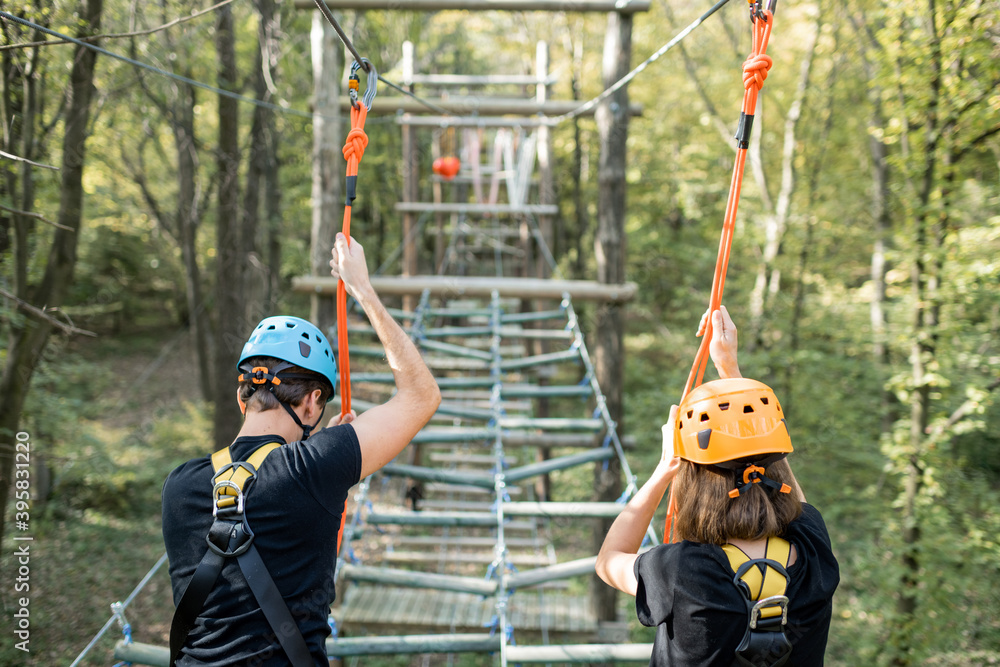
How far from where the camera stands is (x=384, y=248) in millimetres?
15836

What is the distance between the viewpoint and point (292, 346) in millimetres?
1489

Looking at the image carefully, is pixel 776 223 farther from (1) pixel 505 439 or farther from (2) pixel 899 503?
(1) pixel 505 439

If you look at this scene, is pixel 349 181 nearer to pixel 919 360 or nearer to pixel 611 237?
pixel 611 237

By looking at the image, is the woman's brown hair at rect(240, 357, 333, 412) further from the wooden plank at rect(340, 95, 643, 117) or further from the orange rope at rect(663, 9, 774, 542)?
the wooden plank at rect(340, 95, 643, 117)

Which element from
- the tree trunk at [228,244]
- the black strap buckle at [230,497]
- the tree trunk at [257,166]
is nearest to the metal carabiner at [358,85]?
the black strap buckle at [230,497]

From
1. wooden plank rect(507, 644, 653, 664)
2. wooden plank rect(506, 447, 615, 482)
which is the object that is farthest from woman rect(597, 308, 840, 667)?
wooden plank rect(506, 447, 615, 482)

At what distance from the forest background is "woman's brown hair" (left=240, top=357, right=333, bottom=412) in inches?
38.4

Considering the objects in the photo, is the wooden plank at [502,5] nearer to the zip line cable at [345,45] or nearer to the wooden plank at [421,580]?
the zip line cable at [345,45]

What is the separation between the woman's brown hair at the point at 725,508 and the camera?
118cm

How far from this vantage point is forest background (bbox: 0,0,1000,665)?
4734mm

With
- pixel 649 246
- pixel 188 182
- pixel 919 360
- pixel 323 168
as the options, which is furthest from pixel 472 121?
pixel 649 246

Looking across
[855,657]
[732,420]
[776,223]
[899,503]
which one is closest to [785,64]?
[776,223]

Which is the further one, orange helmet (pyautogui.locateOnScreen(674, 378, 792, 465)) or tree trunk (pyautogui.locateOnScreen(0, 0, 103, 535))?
tree trunk (pyautogui.locateOnScreen(0, 0, 103, 535))

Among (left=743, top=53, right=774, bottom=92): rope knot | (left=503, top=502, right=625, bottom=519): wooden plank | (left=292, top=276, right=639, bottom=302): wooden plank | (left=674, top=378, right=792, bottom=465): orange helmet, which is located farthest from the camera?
(left=292, top=276, right=639, bottom=302): wooden plank
